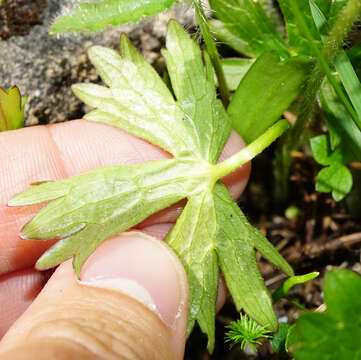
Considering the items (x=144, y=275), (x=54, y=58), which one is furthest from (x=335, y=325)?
(x=54, y=58)

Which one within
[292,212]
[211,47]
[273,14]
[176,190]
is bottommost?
[292,212]

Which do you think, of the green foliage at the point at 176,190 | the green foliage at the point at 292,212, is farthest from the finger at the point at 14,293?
the green foliage at the point at 292,212

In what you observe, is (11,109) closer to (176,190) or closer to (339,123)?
(176,190)

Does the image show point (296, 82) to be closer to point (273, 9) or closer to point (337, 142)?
point (337, 142)

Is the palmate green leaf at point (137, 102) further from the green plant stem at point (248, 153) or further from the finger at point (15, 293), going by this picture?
the finger at point (15, 293)

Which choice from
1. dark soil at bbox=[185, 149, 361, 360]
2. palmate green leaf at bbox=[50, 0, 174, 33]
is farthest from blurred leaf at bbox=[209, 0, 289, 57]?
dark soil at bbox=[185, 149, 361, 360]

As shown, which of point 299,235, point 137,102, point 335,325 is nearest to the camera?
point 335,325

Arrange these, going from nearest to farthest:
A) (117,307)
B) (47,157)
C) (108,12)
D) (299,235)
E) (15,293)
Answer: (117,307) < (108,12) < (47,157) < (15,293) < (299,235)

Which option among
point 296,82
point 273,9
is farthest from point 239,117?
point 273,9
